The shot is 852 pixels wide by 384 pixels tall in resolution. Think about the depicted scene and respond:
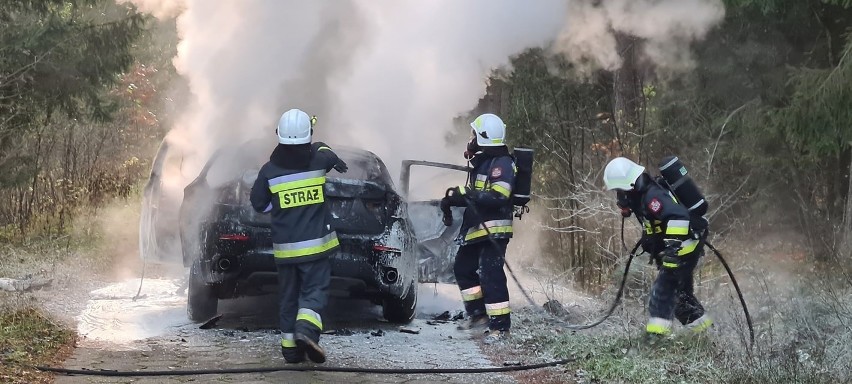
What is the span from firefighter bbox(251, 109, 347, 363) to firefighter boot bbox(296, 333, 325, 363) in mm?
225

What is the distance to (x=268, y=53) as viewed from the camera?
11195mm

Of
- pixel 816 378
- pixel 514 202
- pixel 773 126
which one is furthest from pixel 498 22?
pixel 816 378

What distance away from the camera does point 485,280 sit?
752cm

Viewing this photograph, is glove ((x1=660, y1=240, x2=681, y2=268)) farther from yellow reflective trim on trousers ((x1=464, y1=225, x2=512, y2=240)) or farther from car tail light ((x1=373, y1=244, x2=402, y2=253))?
car tail light ((x1=373, y1=244, x2=402, y2=253))

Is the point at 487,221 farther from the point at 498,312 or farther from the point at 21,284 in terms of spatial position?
the point at 21,284

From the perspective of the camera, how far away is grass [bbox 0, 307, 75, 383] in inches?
208

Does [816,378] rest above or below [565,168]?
below

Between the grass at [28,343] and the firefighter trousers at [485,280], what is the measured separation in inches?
130

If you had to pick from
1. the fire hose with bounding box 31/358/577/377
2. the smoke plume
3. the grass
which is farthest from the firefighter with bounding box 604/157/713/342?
the grass

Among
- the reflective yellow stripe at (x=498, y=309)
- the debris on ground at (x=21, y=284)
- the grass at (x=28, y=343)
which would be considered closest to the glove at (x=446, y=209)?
the reflective yellow stripe at (x=498, y=309)

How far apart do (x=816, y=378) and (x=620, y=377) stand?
1163 millimetres

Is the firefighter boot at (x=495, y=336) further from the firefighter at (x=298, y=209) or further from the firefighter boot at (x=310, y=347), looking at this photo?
the firefighter boot at (x=310, y=347)

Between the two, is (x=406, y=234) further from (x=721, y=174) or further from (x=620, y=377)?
(x=721, y=174)

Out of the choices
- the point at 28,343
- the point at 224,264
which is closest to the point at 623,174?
the point at 224,264
